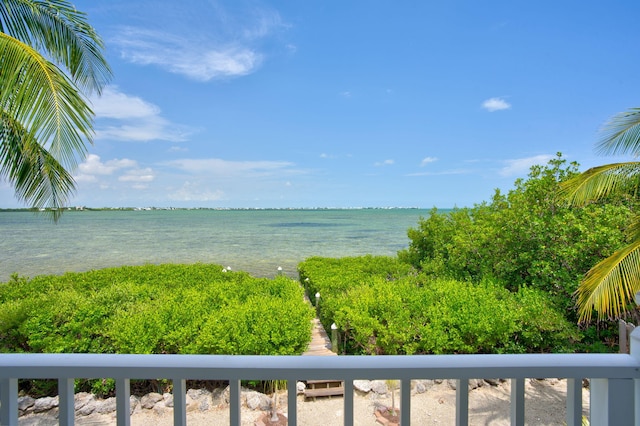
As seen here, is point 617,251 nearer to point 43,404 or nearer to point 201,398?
point 201,398

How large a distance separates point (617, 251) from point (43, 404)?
8736mm

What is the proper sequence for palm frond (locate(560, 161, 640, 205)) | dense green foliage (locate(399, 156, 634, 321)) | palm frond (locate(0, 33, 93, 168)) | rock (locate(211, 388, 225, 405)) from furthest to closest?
dense green foliage (locate(399, 156, 634, 321)) < palm frond (locate(560, 161, 640, 205)) < rock (locate(211, 388, 225, 405)) < palm frond (locate(0, 33, 93, 168))

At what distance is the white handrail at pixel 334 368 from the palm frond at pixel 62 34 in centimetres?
611

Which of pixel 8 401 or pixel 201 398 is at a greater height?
pixel 8 401

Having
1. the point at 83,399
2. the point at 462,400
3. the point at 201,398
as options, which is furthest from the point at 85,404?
the point at 462,400

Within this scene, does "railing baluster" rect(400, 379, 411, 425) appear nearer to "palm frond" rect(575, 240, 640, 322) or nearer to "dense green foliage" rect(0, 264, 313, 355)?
"dense green foliage" rect(0, 264, 313, 355)

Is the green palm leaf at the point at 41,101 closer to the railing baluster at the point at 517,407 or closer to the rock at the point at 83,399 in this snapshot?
the rock at the point at 83,399

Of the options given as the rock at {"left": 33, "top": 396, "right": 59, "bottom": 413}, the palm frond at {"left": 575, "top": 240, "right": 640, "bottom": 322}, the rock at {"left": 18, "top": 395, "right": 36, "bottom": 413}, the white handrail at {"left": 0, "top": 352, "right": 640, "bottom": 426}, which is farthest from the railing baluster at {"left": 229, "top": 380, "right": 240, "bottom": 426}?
the rock at {"left": 18, "top": 395, "right": 36, "bottom": 413}

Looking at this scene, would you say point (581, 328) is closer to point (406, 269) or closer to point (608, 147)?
point (608, 147)

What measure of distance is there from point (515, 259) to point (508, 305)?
1.93 meters

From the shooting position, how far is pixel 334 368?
97 cm

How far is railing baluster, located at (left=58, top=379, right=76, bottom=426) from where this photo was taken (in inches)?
39.7

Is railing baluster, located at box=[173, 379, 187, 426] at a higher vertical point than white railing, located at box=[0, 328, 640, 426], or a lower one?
lower

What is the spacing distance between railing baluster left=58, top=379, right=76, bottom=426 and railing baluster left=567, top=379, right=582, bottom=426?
1.65 meters
